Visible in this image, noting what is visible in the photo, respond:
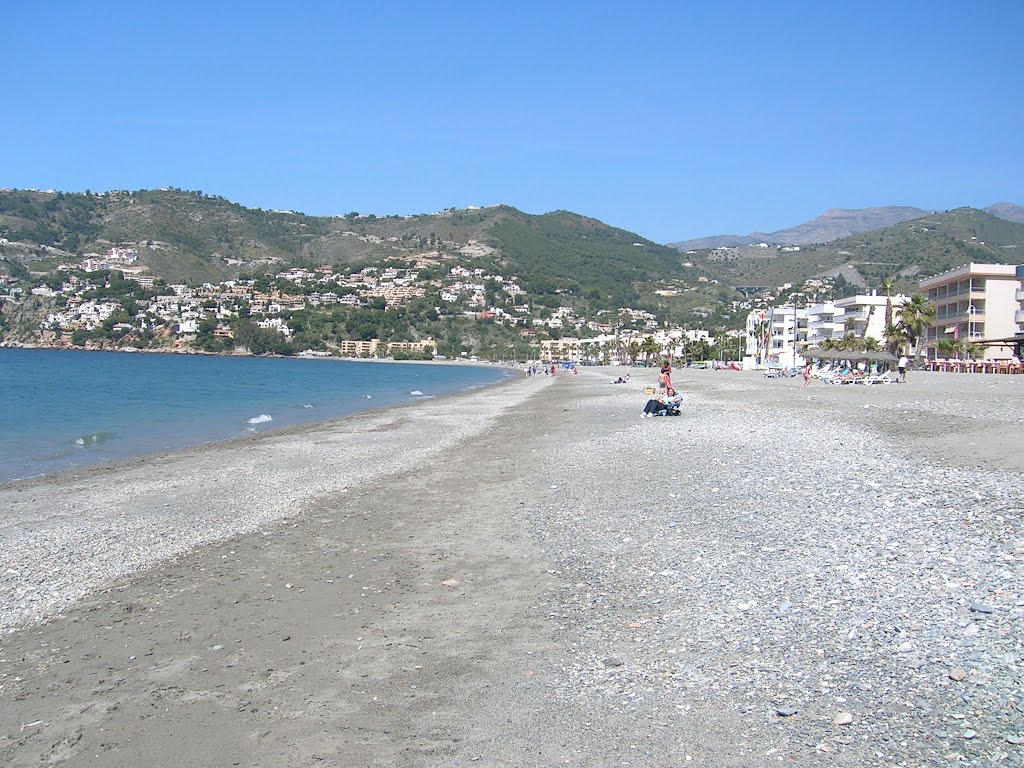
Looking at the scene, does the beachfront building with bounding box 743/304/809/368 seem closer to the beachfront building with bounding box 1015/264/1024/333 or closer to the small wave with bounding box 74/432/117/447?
the beachfront building with bounding box 1015/264/1024/333

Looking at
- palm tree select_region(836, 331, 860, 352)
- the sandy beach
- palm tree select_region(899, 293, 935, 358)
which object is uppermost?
palm tree select_region(899, 293, 935, 358)

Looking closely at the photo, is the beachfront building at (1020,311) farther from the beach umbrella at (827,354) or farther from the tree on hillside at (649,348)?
the tree on hillside at (649,348)

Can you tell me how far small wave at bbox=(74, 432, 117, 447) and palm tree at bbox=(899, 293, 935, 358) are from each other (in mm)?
59956

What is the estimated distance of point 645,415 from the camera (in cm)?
2395

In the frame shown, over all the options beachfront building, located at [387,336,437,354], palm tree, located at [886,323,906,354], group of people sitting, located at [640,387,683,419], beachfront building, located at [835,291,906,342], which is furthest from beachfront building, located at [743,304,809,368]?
group of people sitting, located at [640,387,683,419]

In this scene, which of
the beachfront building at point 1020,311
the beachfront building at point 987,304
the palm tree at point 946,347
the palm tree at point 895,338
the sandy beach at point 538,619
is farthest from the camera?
the palm tree at point 895,338

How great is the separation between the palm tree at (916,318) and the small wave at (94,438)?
60.0 meters

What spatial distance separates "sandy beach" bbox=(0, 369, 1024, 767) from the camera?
4598 mm

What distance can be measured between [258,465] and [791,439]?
10549 mm

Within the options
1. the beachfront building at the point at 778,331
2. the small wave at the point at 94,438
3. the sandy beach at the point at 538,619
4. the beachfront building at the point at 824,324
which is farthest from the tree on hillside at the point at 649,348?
the sandy beach at the point at 538,619

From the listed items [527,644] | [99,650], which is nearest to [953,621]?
[527,644]

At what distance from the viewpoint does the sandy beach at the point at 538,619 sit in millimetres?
4598

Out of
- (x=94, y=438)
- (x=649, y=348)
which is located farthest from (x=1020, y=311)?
(x=649, y=348)

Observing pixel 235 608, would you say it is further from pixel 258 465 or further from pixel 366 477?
pixel 258 465
